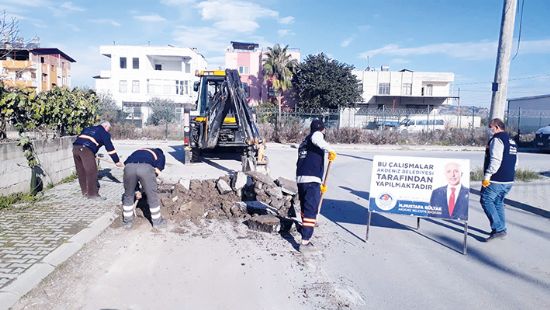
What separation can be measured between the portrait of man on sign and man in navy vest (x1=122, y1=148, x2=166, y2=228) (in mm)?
4405

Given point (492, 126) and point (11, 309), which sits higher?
point (492, 126)

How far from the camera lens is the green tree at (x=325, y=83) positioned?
43.5 meters

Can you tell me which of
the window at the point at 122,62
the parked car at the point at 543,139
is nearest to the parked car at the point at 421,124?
the parked car at the point at 543,139

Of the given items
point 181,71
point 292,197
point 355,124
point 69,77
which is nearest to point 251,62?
point 181,71

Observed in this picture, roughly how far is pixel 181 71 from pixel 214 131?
136ft

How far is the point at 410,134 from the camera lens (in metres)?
27.7

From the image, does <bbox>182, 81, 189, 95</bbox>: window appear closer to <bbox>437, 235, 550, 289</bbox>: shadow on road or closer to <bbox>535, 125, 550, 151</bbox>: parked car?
<bbox>535, 125, 550, 151</bbox>: parked car

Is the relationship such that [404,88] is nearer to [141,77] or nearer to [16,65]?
[141,77]

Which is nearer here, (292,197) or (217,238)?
(217,238)

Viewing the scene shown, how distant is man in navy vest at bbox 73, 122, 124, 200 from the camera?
25.7 ft

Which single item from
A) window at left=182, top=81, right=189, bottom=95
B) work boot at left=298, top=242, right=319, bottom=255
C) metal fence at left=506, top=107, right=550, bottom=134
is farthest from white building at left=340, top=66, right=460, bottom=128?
work boot at left=298, top=242, right=319, bottom=255

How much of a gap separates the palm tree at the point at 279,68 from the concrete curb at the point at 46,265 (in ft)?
133

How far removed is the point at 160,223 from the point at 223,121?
6350 millimetres

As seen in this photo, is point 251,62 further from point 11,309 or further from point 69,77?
point 11,309
